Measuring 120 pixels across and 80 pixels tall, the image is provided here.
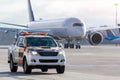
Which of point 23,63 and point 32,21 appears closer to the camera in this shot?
point 23,63

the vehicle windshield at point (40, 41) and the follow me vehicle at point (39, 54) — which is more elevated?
the vehicle windshield at point (40, 41)

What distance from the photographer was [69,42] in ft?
231

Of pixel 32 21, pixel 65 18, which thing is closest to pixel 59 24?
pixel 65 18

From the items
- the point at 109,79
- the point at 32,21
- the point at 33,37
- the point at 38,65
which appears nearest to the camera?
the point at 109,79

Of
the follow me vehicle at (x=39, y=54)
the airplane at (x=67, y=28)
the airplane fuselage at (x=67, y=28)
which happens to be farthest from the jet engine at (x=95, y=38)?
the follow me vehicle at (x=39, y=54)

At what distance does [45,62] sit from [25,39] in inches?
78.1

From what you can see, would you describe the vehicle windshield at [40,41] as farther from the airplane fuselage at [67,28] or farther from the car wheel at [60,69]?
the airplane fuselage at [67,28]

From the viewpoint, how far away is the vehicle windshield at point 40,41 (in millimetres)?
25125

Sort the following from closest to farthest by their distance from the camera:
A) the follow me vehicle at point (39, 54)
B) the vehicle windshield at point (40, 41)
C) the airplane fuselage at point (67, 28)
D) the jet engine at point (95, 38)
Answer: the follow me vehicle at point (39, 54) < the vehicle windshield at point (40, 41) < the airplane fuselage at point (67, 28) < the jet engine at point (95, 38)

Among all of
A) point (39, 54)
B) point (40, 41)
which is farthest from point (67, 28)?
point (39, 54)

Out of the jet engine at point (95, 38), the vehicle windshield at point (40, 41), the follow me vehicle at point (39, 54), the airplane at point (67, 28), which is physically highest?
the vehicle windshield at point (40, 41)

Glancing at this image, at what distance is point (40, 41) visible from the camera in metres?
25.4

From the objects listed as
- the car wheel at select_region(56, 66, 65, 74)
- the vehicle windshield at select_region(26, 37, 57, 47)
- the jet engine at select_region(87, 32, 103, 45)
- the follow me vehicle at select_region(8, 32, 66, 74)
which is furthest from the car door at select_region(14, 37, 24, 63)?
the jet engine at select_region(87, 32, 103, 45)

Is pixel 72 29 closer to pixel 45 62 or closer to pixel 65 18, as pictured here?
pixel 65 18
